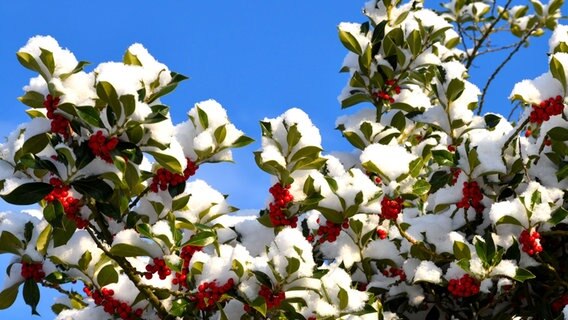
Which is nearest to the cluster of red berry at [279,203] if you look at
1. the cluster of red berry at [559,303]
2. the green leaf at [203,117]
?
the green leaf at [203,117]

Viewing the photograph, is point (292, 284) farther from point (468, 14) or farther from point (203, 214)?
point (468, 14)

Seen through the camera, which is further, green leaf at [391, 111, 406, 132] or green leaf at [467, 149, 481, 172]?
green leaf at [391, 111, 406, 132]

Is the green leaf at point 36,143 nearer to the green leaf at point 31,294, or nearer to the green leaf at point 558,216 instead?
the green leaf at point 31,294

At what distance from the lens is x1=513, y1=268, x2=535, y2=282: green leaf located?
3.55 meters

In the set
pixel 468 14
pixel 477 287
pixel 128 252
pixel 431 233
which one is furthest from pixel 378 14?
pixel 468 14

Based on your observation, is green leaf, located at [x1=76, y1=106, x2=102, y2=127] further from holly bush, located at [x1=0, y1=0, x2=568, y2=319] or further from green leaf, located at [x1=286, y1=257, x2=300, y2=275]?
green leaf, located at [x1=286, y1=257, x2=300, y2=275]

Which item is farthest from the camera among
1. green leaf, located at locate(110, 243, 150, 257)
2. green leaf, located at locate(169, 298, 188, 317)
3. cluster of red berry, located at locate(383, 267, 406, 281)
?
cluster of red berry, located at locate(383, 267, 406, 281)

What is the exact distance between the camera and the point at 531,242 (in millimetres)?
3688

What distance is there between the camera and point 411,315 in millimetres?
4301

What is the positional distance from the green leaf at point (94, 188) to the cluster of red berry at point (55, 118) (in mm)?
233

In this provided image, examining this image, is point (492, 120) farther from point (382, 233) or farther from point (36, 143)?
A: point (36, 143)

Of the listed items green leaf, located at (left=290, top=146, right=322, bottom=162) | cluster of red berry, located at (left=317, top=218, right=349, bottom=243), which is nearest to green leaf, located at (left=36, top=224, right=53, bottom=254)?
green leaf, located at (left=290, top=146, right=322, bottom=162)

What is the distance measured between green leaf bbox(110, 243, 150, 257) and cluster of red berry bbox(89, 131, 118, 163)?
1.43ft

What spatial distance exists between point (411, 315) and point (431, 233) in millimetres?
550
